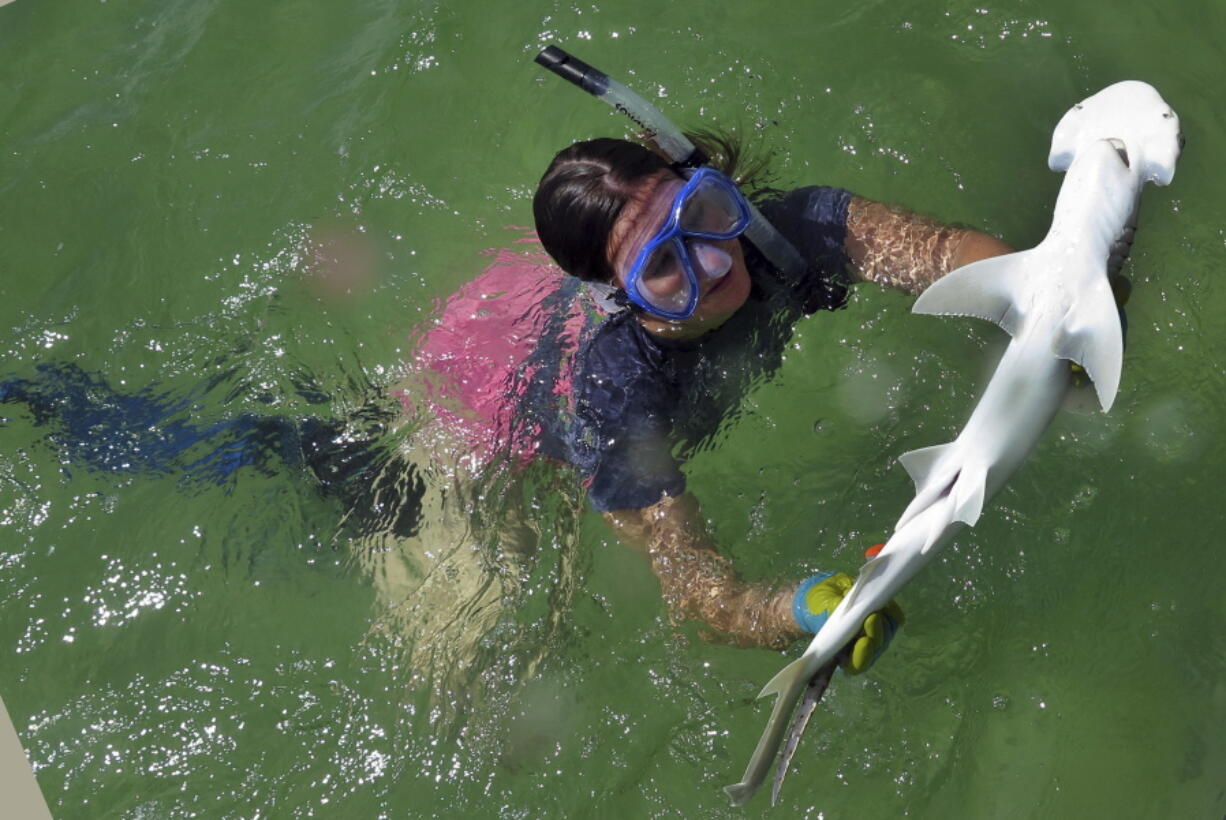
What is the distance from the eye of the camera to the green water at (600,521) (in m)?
3.58

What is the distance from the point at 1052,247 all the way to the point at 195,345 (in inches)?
129

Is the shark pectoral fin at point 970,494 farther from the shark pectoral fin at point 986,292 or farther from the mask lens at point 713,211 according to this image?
the mask lens at point 713,211

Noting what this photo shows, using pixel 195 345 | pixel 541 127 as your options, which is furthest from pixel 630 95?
pixel 195 345

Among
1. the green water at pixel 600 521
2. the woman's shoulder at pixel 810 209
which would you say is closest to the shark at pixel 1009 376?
the woman's shoulder at pixel 810 209

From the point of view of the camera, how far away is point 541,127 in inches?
173

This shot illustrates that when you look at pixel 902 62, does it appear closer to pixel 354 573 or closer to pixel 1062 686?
pixel 1062 686

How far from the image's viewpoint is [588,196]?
2.57 m

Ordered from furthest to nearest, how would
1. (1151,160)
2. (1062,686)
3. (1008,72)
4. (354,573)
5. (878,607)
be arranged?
(1008,72) < (354,573) < (1062,686) < (1151,160) < (878,607)

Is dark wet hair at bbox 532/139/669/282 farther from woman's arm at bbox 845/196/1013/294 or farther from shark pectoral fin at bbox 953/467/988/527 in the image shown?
shark pectoral fin at bbox 953/467/988/527

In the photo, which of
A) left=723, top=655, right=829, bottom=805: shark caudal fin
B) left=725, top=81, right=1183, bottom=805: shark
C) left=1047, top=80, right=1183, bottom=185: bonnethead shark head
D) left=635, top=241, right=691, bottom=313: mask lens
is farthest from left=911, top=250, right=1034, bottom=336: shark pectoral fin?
left=723, top=655, right=829, bottom=805: shark caudal fin

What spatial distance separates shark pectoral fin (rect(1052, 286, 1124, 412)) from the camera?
229 cm

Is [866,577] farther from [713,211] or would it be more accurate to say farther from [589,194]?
[589,194]

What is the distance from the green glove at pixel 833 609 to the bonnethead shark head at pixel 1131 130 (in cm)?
128

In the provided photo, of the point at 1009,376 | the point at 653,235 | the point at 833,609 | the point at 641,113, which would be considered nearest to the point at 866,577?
the point at 833,609
